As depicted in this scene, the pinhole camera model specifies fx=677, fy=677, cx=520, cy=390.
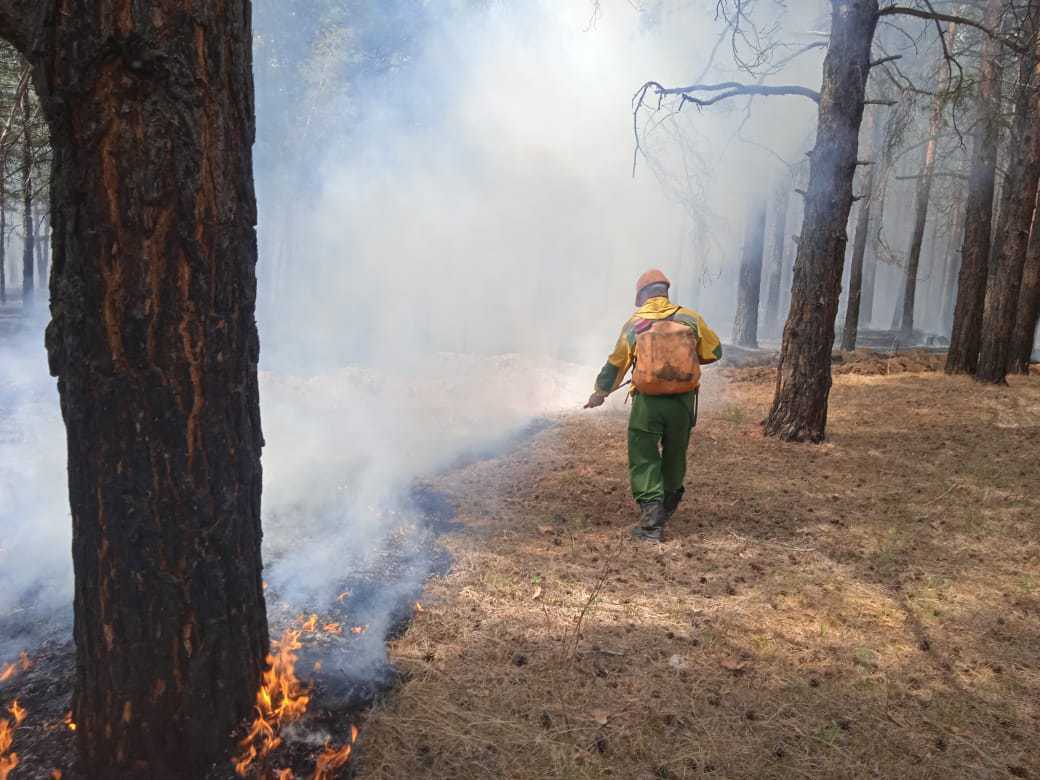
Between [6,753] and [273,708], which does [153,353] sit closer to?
[273,708]

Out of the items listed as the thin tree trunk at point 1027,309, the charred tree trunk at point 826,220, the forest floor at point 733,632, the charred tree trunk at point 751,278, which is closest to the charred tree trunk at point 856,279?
the charred tree trunk at point 751,278

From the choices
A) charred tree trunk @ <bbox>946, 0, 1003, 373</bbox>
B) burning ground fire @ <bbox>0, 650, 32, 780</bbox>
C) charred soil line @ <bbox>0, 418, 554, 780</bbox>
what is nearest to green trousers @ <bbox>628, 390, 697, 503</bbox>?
charred soil line @ <bbox>0, 418, 554, 780</bbox>

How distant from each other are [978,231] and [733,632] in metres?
10.1

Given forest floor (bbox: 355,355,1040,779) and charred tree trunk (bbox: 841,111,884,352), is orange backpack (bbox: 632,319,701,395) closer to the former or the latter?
forest floor (bbox: 355,355,1040,779)

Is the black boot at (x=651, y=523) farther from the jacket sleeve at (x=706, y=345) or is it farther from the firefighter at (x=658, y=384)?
the jacket sleeve at (x=706, y=345)

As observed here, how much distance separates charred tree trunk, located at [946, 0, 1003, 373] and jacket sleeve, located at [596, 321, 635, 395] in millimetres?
8200

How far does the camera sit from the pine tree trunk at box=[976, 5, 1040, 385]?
9625mm

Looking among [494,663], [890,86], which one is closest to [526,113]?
[890,86]

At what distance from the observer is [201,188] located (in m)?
1.90

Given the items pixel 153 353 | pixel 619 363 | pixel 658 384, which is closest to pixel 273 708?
pixel 153 353

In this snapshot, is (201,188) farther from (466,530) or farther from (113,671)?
(466,530)

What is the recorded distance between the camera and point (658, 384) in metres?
4.38

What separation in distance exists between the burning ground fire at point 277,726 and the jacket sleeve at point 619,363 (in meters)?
2.73

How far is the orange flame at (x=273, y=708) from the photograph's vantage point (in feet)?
7.24
